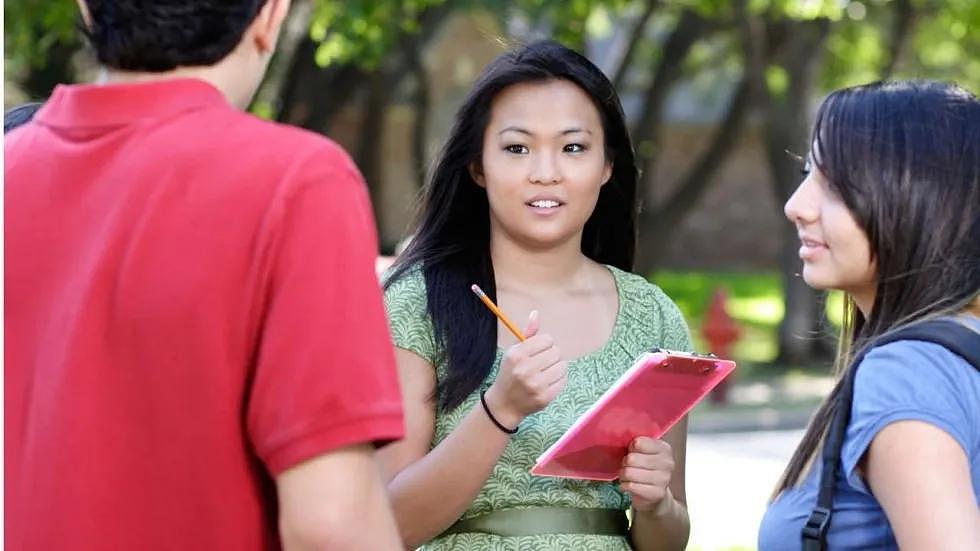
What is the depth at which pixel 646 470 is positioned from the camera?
3158 millimetres

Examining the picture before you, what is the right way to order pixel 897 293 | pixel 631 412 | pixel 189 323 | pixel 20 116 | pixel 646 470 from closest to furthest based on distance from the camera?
1. pixel 189 323
2. pixel 897 293
3. pixel 631 412
4. pixel 646 470
5. pixel 20 116

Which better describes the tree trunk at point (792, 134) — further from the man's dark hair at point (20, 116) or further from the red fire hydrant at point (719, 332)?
the man's dark hair at point (20, 116)

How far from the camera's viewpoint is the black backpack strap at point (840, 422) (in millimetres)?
2500

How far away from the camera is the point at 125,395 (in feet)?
6.37

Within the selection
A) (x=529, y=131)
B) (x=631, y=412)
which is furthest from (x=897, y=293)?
(x=529, y=131)

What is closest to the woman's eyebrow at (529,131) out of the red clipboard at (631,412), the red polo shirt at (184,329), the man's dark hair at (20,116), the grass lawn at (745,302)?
the red clipboard at (631,412)

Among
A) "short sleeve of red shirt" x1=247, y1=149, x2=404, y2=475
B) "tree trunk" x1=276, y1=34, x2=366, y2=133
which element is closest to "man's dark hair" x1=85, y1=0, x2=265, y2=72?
"short sleeve of red shirt" x1=247, y1=149, x2=404, y2=475

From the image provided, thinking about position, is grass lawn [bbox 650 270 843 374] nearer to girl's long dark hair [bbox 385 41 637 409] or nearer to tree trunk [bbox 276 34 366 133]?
tree trunk [bbox 276 34 366 133]

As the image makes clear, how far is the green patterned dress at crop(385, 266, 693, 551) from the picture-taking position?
3.23 m

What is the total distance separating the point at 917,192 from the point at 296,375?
1.12 m

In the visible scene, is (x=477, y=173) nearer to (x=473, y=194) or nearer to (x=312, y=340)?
(x=473, y=194)

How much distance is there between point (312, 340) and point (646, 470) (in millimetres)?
1377

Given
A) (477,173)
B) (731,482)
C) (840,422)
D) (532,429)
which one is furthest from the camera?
(731,482)

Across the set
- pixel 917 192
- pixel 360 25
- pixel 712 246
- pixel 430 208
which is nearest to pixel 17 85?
pixel 360 25
